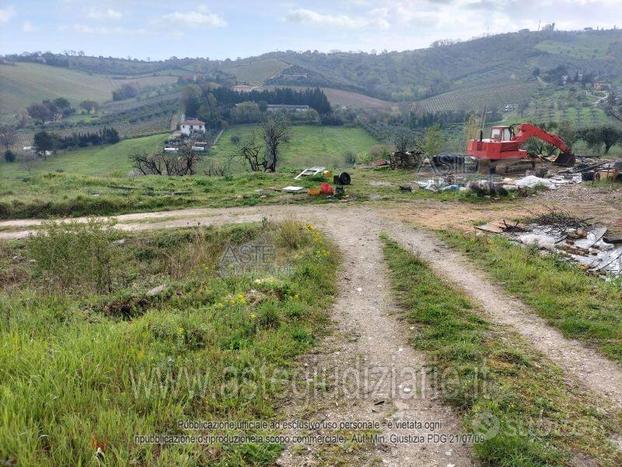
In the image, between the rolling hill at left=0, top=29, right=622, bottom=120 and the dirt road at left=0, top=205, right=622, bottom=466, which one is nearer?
the dirt road at left=0, top=205, right=622, bottom=466

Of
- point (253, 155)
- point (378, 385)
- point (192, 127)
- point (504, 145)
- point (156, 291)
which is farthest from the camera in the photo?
point (192, 127)

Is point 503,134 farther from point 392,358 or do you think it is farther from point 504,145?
point 392,358

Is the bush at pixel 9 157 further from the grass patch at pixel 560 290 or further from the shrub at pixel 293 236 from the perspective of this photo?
the grass patch at pixel 560 290

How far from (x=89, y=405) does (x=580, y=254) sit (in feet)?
36.3

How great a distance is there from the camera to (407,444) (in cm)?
365

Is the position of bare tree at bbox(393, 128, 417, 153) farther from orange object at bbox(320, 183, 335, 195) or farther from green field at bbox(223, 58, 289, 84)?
green field at bbox(223, 58, 289, 84)

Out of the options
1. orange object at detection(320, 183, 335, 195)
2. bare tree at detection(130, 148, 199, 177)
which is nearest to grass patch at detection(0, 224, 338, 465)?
orange object at detection(320, 183, 335, 195)

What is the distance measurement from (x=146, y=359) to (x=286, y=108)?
8660 centimetres

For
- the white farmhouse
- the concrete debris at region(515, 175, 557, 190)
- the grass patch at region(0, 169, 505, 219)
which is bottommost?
the grass patch at region(0, 169, 505, 219)

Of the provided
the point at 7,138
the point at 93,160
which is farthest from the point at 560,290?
the point at 7,138

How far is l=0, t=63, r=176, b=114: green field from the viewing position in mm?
109312

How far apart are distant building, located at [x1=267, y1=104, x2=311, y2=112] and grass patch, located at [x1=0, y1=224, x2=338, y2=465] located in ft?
262

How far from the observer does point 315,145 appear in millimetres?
62281

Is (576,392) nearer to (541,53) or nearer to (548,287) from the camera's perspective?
(548,287)
